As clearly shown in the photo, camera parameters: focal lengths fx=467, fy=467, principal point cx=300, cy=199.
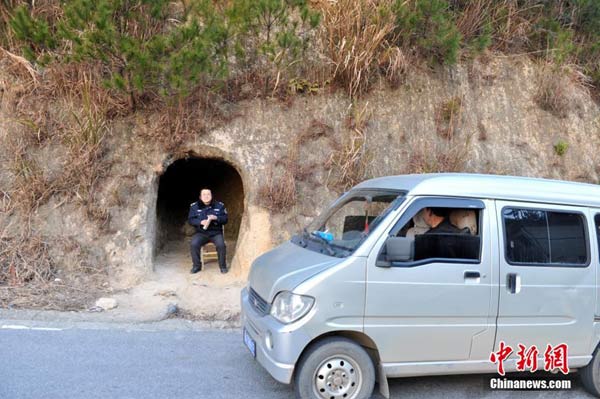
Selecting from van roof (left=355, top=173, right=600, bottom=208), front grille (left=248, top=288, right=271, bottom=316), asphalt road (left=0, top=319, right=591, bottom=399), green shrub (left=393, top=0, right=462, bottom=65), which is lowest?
asphalt road (left=0, top=319, right=591, bottom=399)

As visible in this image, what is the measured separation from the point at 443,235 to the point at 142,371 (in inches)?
118

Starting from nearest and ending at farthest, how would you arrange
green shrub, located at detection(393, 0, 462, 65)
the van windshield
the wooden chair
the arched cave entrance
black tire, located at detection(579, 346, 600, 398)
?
the van windshield < black tire, located at detection(579, 346, 600, 398) < the wooden chair < green shrub, located at detection(393, 0, 462, 65) < the arched cave entrance

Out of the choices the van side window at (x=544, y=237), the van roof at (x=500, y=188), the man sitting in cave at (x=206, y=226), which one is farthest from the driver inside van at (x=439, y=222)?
the man sitting in cave at (x=206, y=226)

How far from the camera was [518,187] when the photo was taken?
4086mm

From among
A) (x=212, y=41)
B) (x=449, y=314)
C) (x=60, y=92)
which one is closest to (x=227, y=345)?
(x=449, y=314)

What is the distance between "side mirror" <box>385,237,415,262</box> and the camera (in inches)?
144

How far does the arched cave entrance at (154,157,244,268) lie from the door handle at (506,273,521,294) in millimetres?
7070

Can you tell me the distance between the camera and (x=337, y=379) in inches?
143

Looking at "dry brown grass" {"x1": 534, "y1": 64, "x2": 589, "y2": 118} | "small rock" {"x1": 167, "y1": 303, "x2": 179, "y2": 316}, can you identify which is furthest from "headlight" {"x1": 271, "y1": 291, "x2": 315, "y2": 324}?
"dry brown grass" {"x1": 534, "y1": 64, "x2": 589, "y2": 118}

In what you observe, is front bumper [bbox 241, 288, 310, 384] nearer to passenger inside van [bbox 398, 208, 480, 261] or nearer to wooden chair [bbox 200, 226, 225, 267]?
passenger inside van [bbox 398, 208, 480, 261]

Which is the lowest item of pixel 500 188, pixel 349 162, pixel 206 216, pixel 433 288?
pixel 433 288

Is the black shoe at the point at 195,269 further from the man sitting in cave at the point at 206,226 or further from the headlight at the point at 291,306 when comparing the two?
the headlight at the point at 291,306

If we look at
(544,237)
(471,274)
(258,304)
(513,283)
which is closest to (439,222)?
(471,274)

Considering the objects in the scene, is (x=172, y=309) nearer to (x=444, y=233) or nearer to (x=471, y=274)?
(x=444, y=233)
